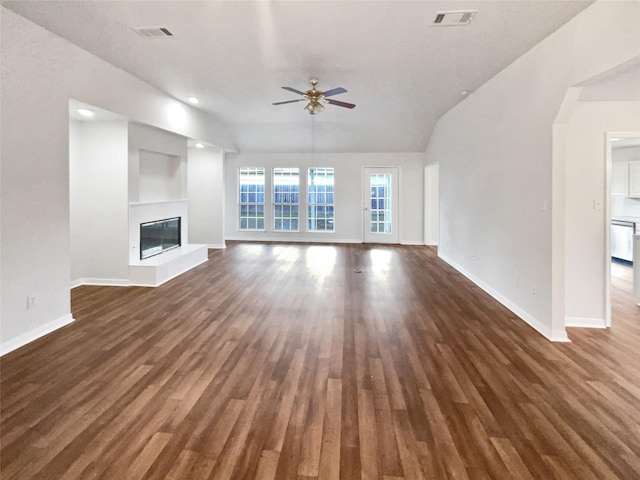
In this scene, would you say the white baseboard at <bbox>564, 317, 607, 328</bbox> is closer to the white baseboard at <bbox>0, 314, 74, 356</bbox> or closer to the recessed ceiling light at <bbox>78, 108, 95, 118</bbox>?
the white baseboard at <bbox>0, 314, 74, 356</bbox>

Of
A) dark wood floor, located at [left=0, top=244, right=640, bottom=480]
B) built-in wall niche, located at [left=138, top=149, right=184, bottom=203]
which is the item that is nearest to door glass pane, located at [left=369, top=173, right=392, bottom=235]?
built-in wall niche, located at [left=138, top=149, right=184, bottom=203]

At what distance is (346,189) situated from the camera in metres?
10.6

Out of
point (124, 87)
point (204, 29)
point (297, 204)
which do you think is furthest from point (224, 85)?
point (297, 204)

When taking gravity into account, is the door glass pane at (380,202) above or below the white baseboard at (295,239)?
above

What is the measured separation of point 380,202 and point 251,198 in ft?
12.2

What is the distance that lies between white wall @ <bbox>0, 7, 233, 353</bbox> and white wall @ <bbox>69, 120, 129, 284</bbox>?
3.91 ft

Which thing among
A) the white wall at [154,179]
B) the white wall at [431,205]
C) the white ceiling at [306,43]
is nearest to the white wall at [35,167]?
the white ceiling at [306,43]

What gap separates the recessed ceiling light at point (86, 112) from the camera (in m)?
4.68

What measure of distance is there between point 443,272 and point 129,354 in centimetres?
522

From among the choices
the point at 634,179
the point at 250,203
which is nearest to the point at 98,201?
the point at 250,203

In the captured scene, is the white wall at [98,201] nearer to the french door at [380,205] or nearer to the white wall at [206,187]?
the white wall at [206,187]

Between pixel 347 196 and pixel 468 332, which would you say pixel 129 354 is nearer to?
pixel 468 332

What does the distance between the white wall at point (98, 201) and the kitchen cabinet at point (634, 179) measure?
29.4 feet

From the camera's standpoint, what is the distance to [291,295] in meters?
5.25
